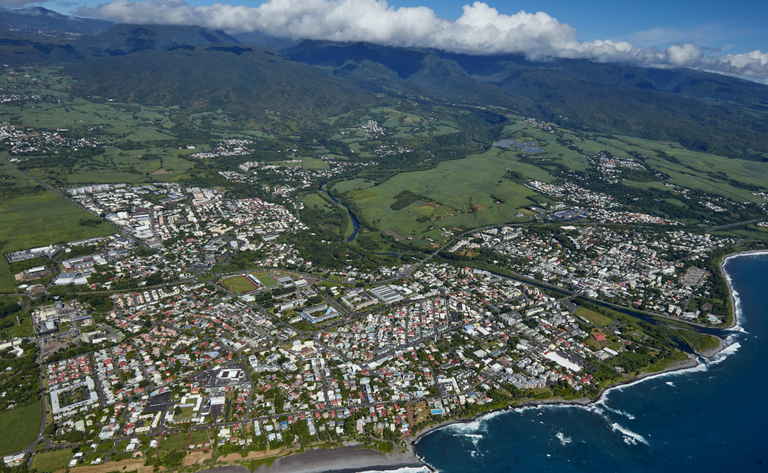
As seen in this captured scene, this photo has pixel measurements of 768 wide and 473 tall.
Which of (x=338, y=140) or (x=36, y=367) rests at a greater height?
(x=338, y=140)

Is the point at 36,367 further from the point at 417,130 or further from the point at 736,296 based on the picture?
the point at 417,130

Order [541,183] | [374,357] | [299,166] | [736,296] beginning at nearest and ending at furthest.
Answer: [374,357] < [736,296] < [541,183] < [299,166]

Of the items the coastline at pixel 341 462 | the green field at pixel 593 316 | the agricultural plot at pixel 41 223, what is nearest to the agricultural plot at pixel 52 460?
the coastline at pixel 341 462

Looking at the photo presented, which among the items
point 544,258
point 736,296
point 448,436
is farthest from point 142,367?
point 736,296

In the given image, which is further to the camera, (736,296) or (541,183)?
(541,183)

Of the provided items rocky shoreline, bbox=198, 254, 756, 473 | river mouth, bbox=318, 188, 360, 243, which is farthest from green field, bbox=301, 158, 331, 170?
rocky shoreline, bbox=198, 254, 756, 473

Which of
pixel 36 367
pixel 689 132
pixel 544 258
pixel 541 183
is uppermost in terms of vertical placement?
pixel 689 132

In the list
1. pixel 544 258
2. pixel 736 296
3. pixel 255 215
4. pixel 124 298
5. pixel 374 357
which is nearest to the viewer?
pixel 374 357

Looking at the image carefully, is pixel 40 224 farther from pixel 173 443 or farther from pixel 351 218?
pixel 173 443
